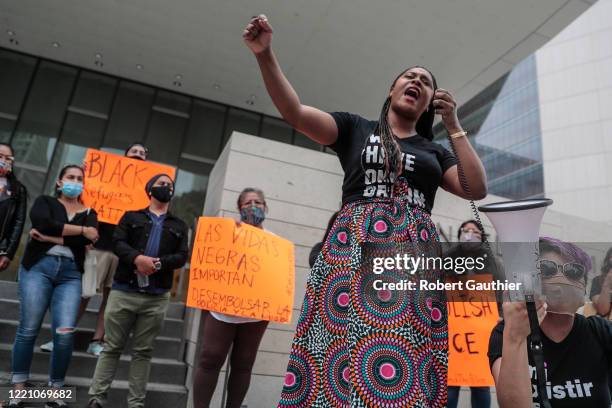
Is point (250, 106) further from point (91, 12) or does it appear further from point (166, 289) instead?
point (166, 289)

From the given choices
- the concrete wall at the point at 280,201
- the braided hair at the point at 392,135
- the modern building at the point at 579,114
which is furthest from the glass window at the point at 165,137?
the modern building at the point at 579,114

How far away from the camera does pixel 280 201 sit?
13.9 ft

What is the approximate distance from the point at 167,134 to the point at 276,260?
614 centimetres

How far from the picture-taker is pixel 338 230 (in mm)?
1234

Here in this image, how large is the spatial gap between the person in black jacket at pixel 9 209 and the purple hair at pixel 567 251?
3525 mm

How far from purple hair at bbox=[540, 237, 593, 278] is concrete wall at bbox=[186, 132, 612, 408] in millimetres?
3114

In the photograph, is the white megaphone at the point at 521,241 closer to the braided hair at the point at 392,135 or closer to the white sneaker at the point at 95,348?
the braided hair at the point at 392,135

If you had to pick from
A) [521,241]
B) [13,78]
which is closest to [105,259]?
[521,241]

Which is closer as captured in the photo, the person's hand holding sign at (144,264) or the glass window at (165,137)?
the person's hand holding sign at (144,264)

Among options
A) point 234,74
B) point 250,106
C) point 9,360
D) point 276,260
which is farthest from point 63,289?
point 250,106

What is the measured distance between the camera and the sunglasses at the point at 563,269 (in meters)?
1.00

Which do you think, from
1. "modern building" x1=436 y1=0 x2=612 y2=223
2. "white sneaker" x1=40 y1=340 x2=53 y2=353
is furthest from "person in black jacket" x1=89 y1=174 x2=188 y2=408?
"modern building" x1=436 y1=0 x2=612 y2=223

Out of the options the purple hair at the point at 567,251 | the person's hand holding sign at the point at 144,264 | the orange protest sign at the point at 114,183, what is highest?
the orange protest sign at the point at 114,183

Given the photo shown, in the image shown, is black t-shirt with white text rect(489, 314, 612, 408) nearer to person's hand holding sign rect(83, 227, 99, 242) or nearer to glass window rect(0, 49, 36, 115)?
person's hand holding sign rect(83, 227, 99, 242)
